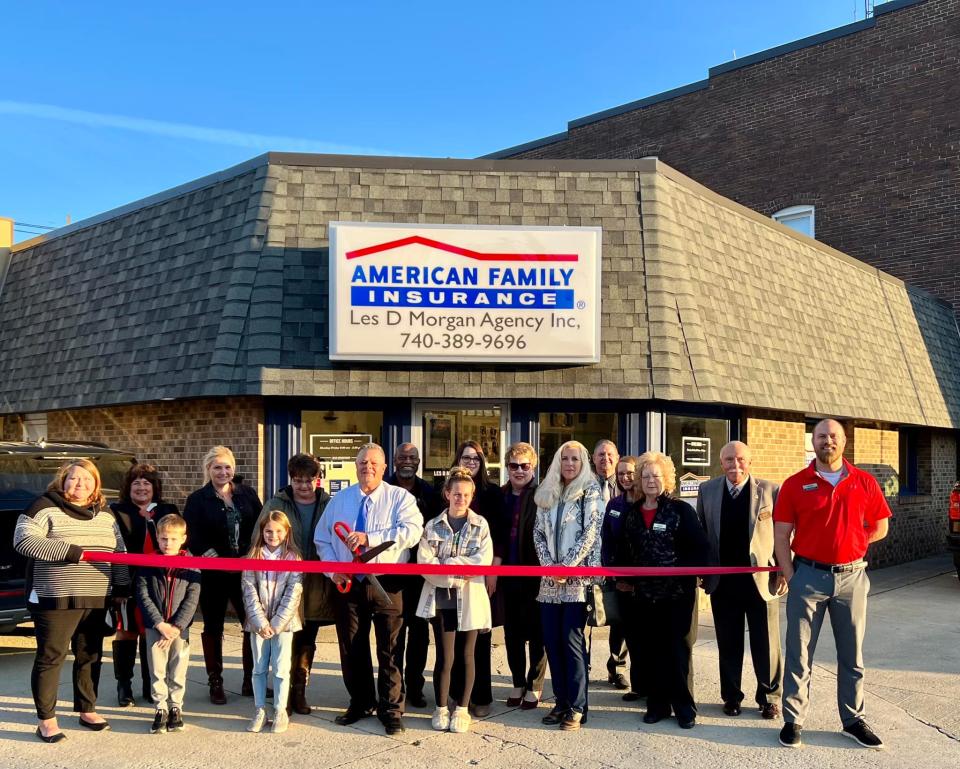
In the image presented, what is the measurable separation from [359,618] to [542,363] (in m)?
3.59

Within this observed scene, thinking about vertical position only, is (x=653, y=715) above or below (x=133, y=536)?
below

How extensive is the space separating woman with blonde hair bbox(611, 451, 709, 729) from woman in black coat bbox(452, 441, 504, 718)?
2.76 ft

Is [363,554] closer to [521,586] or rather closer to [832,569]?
[521,586]

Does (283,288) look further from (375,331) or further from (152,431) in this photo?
(152,431)

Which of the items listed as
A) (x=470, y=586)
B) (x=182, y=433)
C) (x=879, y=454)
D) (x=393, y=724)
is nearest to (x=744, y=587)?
(x=470, y=586)

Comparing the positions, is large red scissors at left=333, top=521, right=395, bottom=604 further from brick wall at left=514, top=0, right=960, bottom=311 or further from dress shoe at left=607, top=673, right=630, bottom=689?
brick wall at left=514, top=0, right=960, bottom=311

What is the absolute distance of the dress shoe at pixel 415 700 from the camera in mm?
5680

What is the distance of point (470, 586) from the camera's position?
5.24m

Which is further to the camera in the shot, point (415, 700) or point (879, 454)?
point (879, 454)

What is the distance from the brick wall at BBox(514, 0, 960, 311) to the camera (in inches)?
643

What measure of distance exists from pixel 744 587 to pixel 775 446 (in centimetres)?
521

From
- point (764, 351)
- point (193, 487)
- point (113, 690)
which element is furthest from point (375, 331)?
point (764, 351)

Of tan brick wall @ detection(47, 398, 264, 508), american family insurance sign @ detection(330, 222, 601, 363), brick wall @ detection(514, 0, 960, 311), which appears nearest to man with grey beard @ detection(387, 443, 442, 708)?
american family insurance sign @ detection(330, 222, 601, 363)

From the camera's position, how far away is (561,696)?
532 cm
